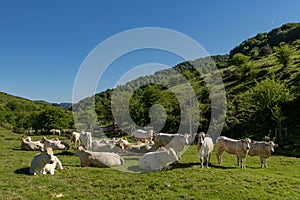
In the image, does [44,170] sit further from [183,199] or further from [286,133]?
[286,133]

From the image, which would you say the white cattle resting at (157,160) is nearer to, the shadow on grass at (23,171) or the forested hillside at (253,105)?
the shadow on grass at (23,171)

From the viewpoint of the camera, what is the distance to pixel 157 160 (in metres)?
15.4

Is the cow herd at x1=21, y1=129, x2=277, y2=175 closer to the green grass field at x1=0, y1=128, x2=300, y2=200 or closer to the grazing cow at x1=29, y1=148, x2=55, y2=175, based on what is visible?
the grazing cow at x1=29, y1=148, x2=55, y2=175

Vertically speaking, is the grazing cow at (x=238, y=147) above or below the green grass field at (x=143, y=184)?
above

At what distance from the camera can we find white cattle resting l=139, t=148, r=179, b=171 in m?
15.3

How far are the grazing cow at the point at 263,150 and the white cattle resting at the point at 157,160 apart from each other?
25.5ft

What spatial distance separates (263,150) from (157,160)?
9406 mm

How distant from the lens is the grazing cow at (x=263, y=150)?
63.1ft

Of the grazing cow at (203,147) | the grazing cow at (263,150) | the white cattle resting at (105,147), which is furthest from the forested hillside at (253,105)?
the white cattle resting at (105,147)

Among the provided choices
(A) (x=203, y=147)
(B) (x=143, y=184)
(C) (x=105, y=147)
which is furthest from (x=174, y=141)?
(B) (x=143, y=184)

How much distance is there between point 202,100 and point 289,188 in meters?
56.2

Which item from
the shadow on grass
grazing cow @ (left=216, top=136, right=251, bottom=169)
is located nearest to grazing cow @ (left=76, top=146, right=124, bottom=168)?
the shadow on grass

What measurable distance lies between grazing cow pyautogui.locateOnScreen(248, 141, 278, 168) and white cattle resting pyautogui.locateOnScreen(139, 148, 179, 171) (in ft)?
25.5

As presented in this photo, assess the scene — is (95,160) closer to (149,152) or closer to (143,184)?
(149,152)
